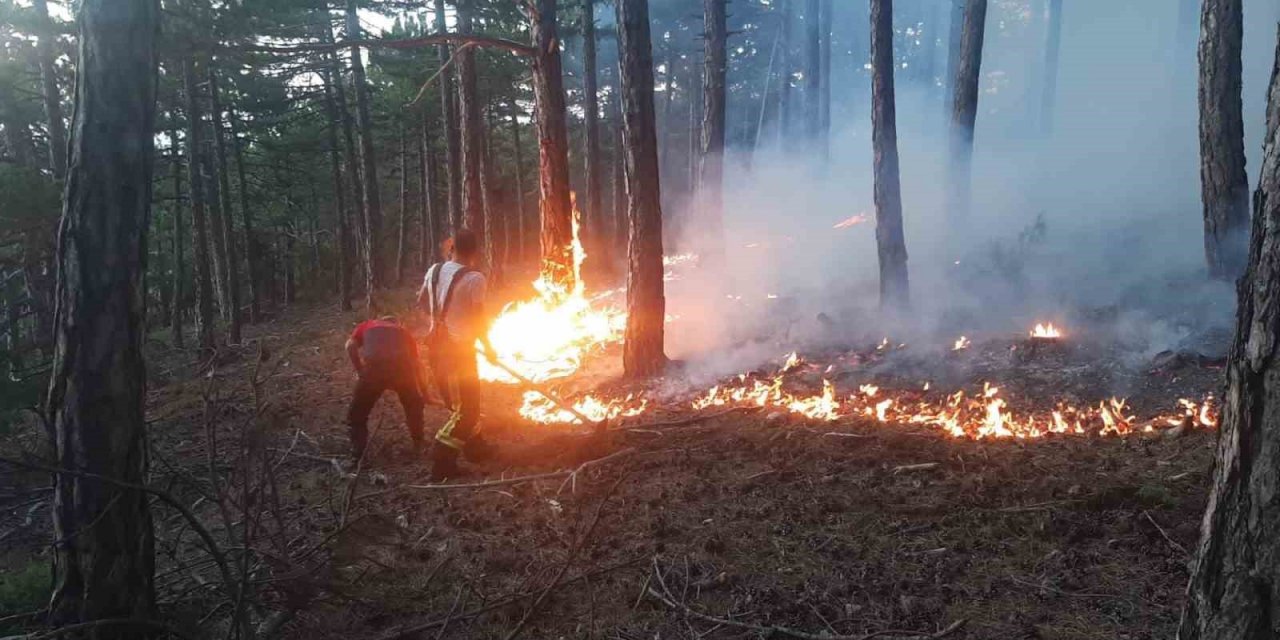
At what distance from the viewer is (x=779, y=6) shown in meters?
43.8

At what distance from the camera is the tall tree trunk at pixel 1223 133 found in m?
8.77

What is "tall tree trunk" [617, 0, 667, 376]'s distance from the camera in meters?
8.78

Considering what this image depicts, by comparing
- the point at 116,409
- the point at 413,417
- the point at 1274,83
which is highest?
the point at 1274,83

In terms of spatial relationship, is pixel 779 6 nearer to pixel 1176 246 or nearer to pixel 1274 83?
pixel 1176 246

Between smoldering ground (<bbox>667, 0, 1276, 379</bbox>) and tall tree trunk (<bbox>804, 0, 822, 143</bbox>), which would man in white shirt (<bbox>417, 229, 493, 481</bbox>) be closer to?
smoldering ground (<bbox>667, 0, 1276, 379</bbox>)

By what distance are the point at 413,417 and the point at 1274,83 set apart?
6.77 metres

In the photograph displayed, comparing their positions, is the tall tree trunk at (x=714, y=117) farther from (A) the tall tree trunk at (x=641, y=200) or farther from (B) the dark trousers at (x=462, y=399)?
(B) the dark trousers at (x=462, y=399)

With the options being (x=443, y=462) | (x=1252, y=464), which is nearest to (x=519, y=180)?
(x=443, y=462)

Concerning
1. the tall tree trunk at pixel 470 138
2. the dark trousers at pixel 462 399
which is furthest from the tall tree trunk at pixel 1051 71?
the dark trousers at pixel 462 399

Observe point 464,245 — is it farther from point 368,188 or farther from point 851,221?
point 851,221

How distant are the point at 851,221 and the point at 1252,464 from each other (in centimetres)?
2029

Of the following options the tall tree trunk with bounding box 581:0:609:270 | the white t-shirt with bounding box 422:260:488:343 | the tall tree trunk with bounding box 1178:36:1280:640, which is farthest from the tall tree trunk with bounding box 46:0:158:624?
the tall tree trunk with bounding box 581:0:609:270

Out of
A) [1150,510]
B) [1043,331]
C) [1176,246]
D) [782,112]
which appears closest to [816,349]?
[1043,331]

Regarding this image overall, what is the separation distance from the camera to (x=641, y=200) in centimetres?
918
